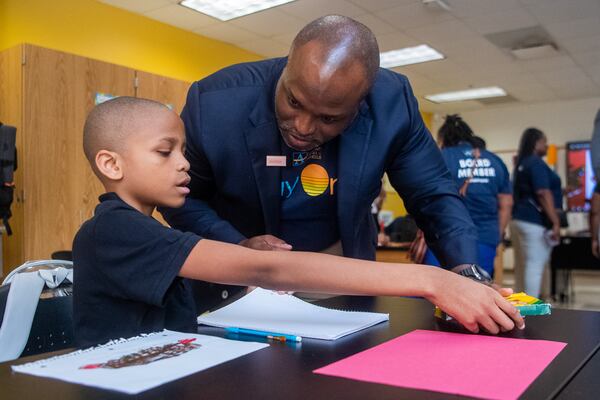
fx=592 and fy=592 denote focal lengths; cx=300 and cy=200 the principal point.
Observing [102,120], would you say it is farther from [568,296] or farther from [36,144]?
[568,296]

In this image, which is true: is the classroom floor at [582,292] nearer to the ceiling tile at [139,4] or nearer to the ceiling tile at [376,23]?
the ceiling tile at [376,23]

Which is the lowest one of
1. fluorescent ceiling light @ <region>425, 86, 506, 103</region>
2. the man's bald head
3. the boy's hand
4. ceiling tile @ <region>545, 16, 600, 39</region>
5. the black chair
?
the black chair

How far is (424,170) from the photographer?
147 cm

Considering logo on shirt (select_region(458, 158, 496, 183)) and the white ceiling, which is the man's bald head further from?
the white ceiling

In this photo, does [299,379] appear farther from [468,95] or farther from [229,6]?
[468,95]

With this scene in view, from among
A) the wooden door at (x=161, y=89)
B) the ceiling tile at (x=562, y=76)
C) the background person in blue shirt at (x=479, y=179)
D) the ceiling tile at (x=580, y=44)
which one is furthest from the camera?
the ceiling tile at (x=562, y=76)

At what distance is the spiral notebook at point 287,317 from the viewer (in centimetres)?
90

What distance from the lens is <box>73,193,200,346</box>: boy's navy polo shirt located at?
2.80 feet

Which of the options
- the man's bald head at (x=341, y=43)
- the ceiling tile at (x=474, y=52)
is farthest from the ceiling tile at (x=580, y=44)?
the man's bald head at (x=341, y=43)

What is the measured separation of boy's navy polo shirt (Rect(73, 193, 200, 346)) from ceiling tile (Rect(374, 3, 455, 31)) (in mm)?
4553

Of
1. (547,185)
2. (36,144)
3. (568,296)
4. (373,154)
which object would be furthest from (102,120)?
(568,296)

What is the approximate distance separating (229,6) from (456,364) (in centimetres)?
479

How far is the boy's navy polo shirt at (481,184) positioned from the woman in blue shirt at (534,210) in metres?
1.51

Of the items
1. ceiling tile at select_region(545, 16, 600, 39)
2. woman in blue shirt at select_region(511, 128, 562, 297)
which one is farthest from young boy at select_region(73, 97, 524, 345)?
ceiling tile at select_region(545, 16, 600, 39)
